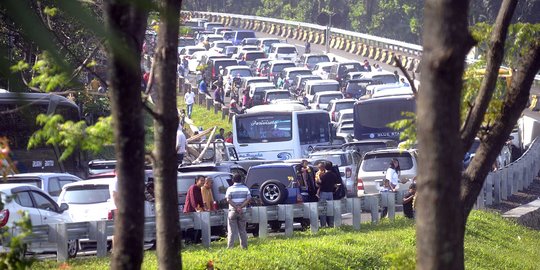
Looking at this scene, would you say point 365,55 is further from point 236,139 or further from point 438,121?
point 438,121

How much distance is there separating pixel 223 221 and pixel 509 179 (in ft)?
42.5

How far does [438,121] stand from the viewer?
437cm

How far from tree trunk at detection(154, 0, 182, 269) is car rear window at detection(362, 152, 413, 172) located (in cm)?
1973

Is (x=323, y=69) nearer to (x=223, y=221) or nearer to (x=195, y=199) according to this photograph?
(x=195, y=199)

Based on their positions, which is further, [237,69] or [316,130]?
[237,69]

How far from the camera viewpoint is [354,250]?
54.4 feet

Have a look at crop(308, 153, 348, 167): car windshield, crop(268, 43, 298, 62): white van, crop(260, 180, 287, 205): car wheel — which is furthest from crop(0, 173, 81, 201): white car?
crop(268, 43, 298, 62): white van

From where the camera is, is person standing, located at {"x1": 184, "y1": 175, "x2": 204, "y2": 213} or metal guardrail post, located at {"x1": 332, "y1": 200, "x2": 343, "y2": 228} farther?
metal guardrail post, located at {"x1": 332, "y1": 200, "x2": 343, "y2": 228}

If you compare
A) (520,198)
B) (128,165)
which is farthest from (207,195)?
(128,165)

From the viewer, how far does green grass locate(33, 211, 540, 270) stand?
14469 millimetres

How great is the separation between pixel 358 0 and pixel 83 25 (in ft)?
274

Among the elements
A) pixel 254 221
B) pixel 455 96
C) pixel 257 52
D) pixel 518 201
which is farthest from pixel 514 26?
pixel 257 52

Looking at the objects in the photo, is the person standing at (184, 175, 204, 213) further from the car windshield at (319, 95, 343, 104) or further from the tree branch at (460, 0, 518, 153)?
the car windshield at (319, 95, 343, 104)

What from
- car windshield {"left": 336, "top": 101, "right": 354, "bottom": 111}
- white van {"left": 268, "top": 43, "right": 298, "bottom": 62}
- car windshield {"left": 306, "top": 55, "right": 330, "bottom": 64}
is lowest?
car windshield {"left": 336, "top": 101, "right": 354, "bottom": 111}
